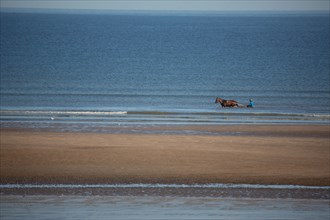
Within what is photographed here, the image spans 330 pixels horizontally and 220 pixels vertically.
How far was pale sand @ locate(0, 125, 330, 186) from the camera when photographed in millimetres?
16750

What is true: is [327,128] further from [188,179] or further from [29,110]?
[29,110]

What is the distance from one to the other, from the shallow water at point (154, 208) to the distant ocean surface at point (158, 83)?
9.92 metres

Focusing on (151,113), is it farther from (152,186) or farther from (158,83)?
(158,83)

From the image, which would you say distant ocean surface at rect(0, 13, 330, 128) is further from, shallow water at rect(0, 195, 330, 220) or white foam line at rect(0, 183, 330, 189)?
shallow water at rect(0, 195, 330, 220)

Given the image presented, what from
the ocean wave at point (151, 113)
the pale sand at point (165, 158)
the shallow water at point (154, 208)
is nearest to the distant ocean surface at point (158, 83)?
the ocean wave at point (151, 113)

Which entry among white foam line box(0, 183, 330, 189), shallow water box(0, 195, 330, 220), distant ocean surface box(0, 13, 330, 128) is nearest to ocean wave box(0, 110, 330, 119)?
distant ocean surface box(0, 13, 330, 128)

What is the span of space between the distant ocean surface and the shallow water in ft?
32.6

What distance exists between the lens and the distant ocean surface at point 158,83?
28.0m

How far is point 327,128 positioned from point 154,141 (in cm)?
711

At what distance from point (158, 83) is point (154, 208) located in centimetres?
3000

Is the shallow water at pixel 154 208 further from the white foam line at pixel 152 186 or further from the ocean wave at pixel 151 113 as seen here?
the ocean wave at pixel 151 113

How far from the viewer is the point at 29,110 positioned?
29.2 meters

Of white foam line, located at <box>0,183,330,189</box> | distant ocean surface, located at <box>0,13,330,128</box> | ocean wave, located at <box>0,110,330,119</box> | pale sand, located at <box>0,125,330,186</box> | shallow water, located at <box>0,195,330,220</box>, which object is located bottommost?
shallow water, located at <box>0,195,330,220</box>

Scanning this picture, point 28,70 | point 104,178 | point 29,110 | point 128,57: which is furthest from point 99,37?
point 104,178
